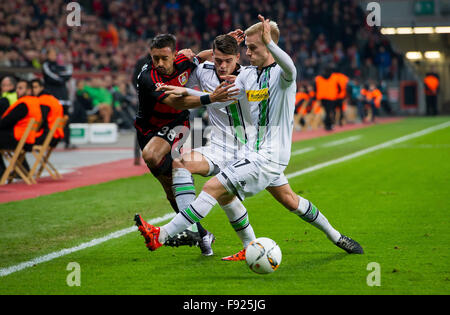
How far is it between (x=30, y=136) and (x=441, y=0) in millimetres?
30396

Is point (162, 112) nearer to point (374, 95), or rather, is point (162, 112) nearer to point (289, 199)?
point (289, 199)

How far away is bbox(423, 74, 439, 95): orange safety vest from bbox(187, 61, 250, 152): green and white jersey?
31711 mm

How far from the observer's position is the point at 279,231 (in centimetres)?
802

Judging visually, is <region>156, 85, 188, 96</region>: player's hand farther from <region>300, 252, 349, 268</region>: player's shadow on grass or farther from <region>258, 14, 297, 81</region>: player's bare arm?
<region>300, 252, 349, 268</region>: player's shadow on grass

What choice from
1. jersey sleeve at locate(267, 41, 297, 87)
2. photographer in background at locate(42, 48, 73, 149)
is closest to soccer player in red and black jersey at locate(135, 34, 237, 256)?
jersey sleeve at locate(267, 41, 297, 87)

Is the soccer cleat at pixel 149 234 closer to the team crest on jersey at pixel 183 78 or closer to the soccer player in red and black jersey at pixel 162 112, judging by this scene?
the soccer player in red and black jersey at pixel 162 112

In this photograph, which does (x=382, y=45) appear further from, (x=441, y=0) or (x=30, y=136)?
(x=30, y=136)

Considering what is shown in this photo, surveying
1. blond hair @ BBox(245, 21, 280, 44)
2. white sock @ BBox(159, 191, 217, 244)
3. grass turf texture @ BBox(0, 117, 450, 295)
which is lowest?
grass turf texture @ BBox(0, 117, 450, 295)

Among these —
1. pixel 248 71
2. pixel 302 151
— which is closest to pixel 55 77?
pixel 302 151

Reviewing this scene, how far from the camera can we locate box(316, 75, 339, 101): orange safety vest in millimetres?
26328

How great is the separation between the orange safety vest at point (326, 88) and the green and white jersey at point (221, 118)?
19.6 metres

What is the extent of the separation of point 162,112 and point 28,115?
6258mm

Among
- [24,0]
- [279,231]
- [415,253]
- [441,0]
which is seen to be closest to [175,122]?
[279,231]

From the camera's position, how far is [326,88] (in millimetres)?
26422
